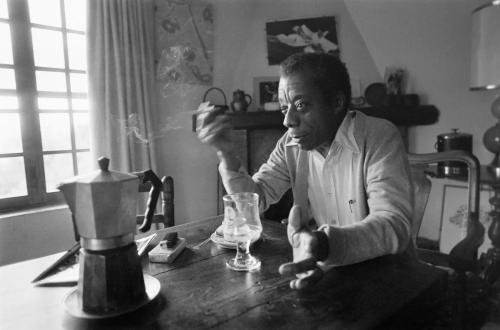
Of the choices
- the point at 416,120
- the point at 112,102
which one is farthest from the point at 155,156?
the point at 416,120

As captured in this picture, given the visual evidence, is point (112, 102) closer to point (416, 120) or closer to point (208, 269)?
point (208, 269)

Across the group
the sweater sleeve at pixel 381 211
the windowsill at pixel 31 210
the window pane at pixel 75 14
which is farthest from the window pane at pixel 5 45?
the sweater sleeve at pixel 381 211

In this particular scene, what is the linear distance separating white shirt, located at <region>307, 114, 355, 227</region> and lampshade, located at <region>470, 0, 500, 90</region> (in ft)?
1.64

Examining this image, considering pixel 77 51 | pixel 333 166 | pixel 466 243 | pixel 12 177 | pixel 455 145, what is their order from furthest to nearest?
pixel 77 51
pixel 12 177
pixel 455 145
pixel 333 166
pixel 466 243

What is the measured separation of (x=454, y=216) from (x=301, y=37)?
2.10 meters

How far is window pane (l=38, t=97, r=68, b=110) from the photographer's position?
2.58 m

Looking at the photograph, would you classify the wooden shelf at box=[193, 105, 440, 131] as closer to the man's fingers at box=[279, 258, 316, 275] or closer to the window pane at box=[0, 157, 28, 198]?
the window pane at box=[0, 157, 28, 198]

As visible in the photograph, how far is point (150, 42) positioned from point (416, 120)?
2.28m

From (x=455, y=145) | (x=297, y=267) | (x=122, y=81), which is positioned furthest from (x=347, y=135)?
(x=122, y=81)

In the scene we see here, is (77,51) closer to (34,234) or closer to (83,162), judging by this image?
(83,162)

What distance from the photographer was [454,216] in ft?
7.77

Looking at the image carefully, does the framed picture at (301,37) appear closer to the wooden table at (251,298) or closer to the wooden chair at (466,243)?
the wooden chair at (466,243)

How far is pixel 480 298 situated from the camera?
1.15 m

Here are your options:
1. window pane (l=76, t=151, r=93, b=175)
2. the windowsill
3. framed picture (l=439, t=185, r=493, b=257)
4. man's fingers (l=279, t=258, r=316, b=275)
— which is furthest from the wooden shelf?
man's fingers (l=279, t=258, r=316, b=275)
